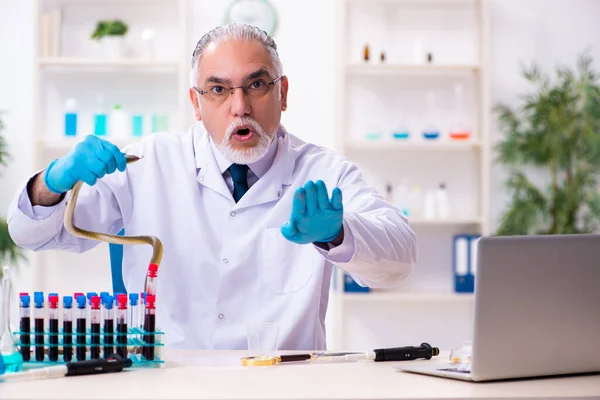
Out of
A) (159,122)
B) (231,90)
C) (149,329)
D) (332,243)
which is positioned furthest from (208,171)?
(159,122)

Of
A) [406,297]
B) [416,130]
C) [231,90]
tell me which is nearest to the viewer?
[231,90]

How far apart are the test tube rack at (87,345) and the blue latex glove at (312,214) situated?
30 centimetres

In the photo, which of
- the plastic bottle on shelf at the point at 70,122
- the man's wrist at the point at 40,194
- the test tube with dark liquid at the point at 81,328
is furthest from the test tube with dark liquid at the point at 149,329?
the plastic bottle on shelf at the point at 70,122

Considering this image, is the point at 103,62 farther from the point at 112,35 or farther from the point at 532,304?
the point at 532,304

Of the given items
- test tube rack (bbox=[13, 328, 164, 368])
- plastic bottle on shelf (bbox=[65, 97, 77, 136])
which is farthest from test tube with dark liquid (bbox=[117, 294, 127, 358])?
plastic bottle on shelf (bbox=[65, 97, 77, 136])

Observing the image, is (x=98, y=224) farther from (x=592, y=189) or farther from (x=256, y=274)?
(x=592, y=189)

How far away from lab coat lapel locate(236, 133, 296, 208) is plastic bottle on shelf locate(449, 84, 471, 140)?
2.07 m

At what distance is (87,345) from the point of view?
1424 millimetres

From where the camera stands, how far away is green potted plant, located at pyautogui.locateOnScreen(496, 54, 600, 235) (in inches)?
157

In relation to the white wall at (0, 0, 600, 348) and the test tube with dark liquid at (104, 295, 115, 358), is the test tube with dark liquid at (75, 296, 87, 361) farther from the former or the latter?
the white wall at (0, 0, 600, 348)

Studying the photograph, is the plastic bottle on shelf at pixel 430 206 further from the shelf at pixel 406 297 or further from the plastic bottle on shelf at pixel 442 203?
the shelf at pixel 406 297

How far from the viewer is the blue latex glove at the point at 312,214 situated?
148 cm

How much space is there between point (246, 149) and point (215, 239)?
233 mm

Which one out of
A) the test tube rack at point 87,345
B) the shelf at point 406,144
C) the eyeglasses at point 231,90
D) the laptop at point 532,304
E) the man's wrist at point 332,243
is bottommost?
the test tube rack at point 87,345
